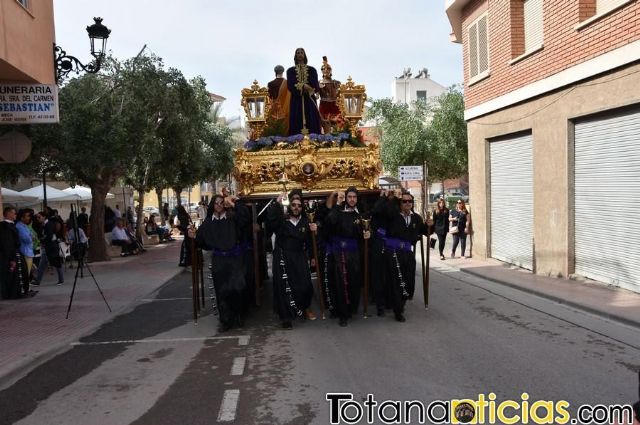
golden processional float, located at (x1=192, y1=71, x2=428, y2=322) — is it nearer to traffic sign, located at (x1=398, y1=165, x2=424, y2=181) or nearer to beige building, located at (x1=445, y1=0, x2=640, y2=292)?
beige building, located at (x1=445, y1=0, x2=640, y2=292)

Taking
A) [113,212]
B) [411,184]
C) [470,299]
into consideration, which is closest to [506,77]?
[470,299]

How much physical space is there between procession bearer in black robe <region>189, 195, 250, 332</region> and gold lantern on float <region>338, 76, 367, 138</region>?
10.3 ft

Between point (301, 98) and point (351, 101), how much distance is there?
1022 mm

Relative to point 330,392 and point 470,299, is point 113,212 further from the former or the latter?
point 330,392

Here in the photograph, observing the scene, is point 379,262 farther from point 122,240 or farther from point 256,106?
point 122,240

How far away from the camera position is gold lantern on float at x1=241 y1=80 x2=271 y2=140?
10391mm

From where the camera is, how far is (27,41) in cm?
998

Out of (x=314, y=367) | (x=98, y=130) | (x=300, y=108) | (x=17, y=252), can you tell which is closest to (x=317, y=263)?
(x=314, y=367)

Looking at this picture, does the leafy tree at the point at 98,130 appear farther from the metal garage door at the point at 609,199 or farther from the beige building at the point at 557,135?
the metal garage door at the point at 609,199

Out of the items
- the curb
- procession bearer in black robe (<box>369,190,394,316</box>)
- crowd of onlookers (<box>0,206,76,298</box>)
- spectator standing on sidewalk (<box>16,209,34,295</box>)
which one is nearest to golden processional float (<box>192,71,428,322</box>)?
procession bearer in black robe (<box>369,190,394,316</box>)

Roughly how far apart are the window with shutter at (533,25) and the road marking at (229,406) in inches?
422

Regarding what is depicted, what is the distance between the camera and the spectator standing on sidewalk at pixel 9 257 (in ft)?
38.2

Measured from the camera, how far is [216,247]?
8266 millimetres

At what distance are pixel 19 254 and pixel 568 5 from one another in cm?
1187
